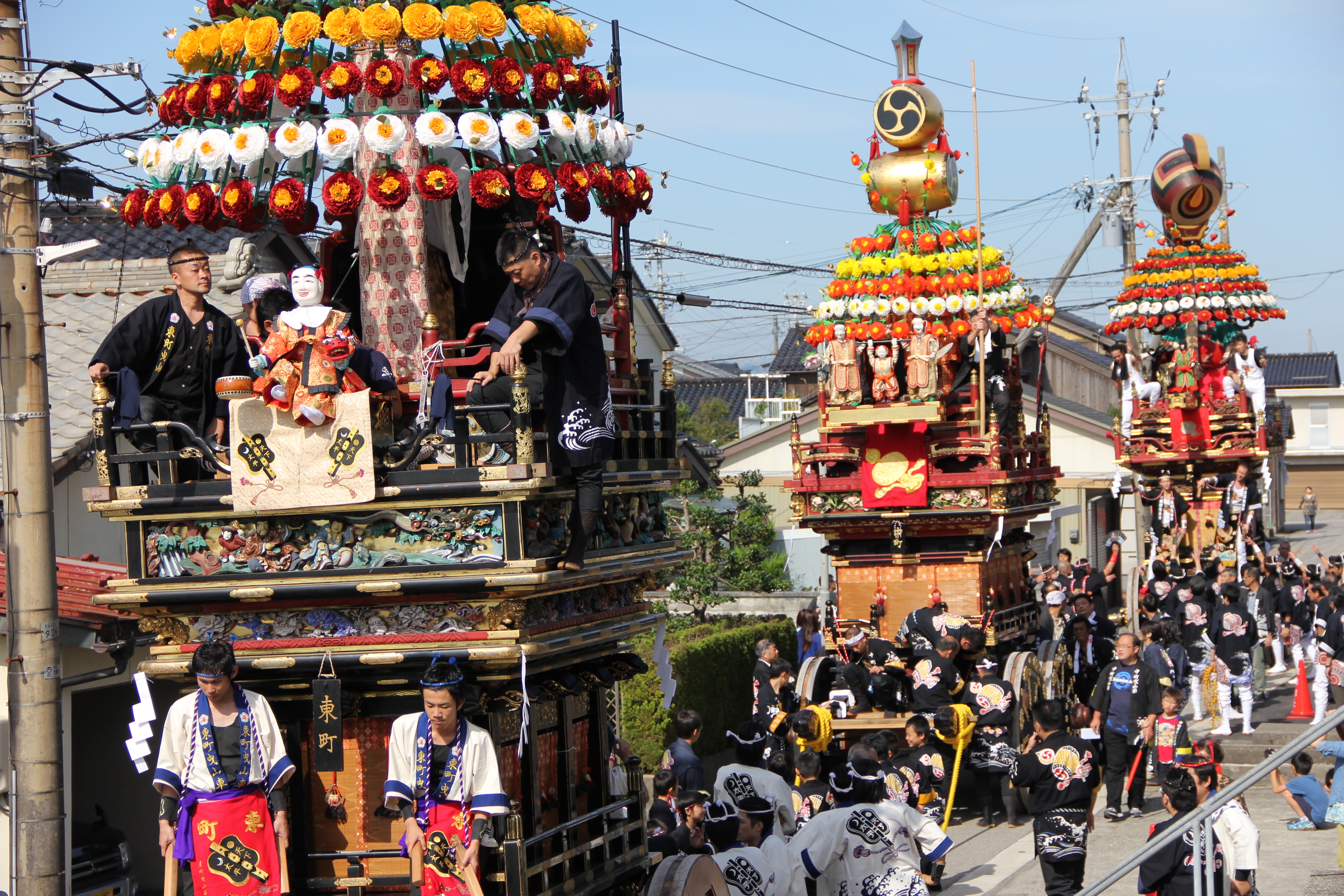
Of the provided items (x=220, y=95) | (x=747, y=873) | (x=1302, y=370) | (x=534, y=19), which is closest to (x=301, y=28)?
(x=220, y=95)

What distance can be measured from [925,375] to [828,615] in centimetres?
444

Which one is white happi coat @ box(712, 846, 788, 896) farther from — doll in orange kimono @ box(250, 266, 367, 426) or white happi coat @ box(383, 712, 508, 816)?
doll in orange kimono @ box(250, 266, 367, 426)

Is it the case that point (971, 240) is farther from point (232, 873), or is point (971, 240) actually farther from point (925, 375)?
point (232, 873)

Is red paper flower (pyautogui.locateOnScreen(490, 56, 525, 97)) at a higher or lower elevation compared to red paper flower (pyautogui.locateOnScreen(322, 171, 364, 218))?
higher

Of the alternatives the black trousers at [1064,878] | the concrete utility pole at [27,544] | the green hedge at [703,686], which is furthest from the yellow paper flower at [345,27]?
the green hedge at [703,686]

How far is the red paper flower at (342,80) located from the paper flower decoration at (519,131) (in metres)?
0.83

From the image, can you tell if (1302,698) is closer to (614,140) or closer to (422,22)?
(614,140)

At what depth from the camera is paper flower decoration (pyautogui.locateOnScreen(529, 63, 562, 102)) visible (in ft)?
28.7

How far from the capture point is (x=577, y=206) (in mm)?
9203

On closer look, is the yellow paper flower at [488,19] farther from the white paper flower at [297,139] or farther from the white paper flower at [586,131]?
the white paper flower at [297,139]

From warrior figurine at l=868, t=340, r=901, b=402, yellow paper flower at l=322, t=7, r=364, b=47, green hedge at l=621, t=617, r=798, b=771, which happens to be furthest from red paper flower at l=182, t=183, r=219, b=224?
warrior figurine at l=868, t=340, r=901, b=402

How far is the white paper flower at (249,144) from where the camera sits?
8.41 m

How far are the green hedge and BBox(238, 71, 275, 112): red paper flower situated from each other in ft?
26.2

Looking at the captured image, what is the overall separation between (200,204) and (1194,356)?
64.5ft
